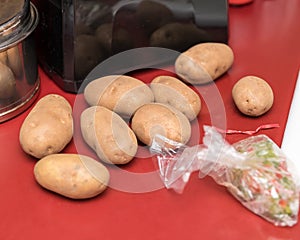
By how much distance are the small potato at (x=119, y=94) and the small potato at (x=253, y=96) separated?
4.3 inches

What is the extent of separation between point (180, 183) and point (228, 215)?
6 cm

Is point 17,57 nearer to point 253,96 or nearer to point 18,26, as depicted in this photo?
point 18,26

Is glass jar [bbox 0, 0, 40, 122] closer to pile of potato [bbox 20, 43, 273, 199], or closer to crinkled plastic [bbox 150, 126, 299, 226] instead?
pile of potato [bbox 20, 43, 273, 199]

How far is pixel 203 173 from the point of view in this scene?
0.65m

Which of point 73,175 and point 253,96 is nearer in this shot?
point 73,175

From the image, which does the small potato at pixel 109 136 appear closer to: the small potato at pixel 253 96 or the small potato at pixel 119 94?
the small potato at pixel 119 94

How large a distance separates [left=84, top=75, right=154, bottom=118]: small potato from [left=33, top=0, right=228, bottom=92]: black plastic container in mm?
44

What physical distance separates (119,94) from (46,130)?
4.1 inches

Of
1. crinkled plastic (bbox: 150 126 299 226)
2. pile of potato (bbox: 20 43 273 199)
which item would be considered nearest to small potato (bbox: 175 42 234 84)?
pile of potato (bbox: 20 43 273 199)

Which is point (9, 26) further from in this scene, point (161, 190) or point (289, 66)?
point (289, 66)

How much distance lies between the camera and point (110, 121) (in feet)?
2.19

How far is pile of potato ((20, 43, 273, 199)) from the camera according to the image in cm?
62

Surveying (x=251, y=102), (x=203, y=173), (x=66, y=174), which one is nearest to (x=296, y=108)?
(x=251, y=102)

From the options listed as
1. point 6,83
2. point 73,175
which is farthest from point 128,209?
point 6,83
